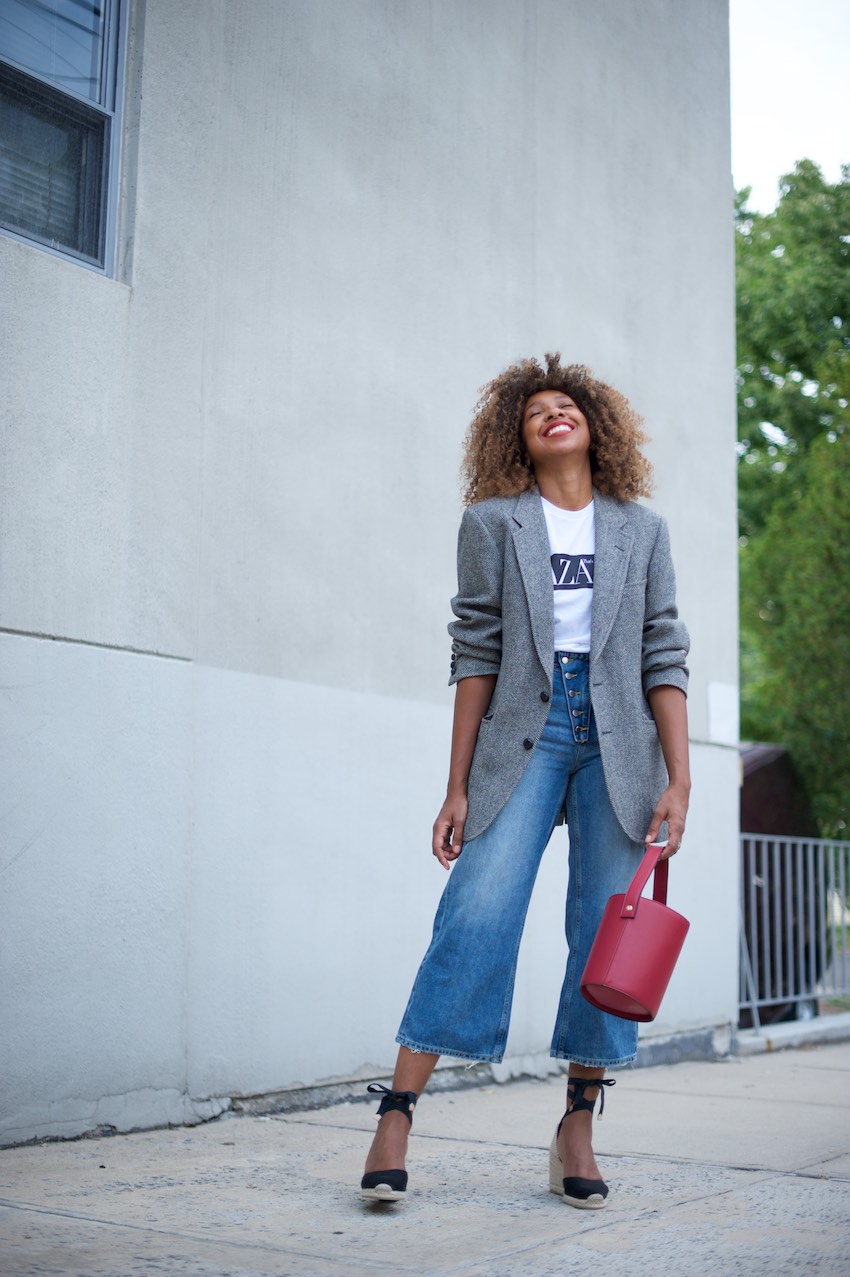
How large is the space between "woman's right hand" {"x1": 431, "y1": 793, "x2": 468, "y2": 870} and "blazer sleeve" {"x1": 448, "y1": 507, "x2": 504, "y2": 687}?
0.95ft

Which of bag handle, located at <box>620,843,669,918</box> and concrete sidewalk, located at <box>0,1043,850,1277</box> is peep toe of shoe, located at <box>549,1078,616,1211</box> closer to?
concrete sidewalk, located at <box>0,1043,850,1277</box>

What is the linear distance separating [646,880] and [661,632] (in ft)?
2.28

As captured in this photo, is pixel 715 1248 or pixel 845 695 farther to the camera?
pixel 845 695

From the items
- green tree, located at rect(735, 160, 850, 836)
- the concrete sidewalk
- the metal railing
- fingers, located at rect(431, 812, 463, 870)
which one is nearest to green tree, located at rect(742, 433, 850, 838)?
green tree, located at rect(735, 160, 850, 836)

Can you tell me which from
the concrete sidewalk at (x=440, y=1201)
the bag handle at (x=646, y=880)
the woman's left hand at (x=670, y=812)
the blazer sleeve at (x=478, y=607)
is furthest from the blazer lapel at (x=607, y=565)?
the concrete sidewalk at (x=440, y=1201)

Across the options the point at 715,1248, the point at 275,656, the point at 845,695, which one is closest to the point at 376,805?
the point at 275,656

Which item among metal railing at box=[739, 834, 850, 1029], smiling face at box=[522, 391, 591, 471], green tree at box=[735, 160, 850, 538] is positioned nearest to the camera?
smiling face at box=[522, 391, 591, 471]

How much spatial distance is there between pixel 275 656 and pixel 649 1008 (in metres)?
2.04

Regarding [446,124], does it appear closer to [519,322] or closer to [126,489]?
[519,322]

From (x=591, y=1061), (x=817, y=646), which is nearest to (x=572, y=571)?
(x=591, y=1061)

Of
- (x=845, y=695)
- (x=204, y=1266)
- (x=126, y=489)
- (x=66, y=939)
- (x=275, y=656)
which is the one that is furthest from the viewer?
(x=845, y=695)

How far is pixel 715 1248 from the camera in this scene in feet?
8.80

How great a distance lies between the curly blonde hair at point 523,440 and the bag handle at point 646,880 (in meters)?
0.93

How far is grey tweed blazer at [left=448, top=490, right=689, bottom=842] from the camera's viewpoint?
3.17m
